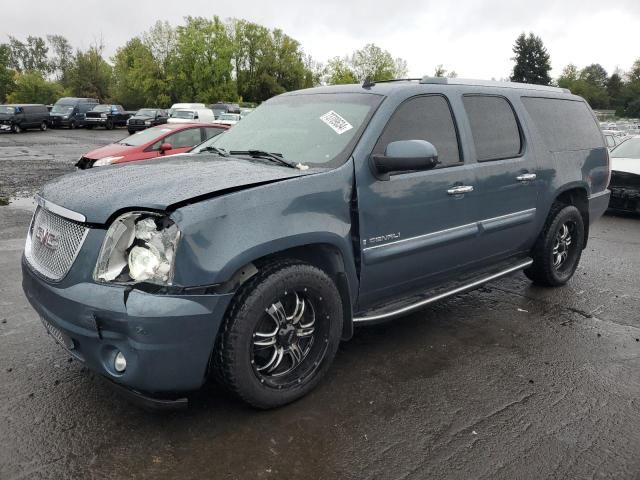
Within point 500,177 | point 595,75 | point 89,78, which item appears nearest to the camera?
point 500,177

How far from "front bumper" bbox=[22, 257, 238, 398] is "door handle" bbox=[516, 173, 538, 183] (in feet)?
9.26

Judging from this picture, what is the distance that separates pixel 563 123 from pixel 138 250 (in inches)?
164

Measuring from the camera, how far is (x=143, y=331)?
96.0 inches

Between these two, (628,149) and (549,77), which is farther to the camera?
(549,77)

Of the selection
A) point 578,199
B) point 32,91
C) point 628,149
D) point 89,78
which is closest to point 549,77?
point 89,78

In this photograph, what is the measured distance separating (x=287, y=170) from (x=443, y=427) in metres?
1.68

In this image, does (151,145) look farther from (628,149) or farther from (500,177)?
(628,149)

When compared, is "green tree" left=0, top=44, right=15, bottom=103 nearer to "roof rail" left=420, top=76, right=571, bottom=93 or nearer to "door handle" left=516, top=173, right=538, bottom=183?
"roof rail" left=420, top=76, right=571, bottom=93

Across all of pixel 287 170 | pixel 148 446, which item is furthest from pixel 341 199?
pixel 148 446

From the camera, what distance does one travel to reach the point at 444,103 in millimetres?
3945

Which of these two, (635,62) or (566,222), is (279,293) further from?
(635,62)

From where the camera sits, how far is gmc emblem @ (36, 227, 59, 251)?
2.87 metres

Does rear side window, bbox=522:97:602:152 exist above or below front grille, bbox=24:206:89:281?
above

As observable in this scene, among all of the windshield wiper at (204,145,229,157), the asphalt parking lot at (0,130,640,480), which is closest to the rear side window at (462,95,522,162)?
the asphalt parking lot at (0,130,640,480)
